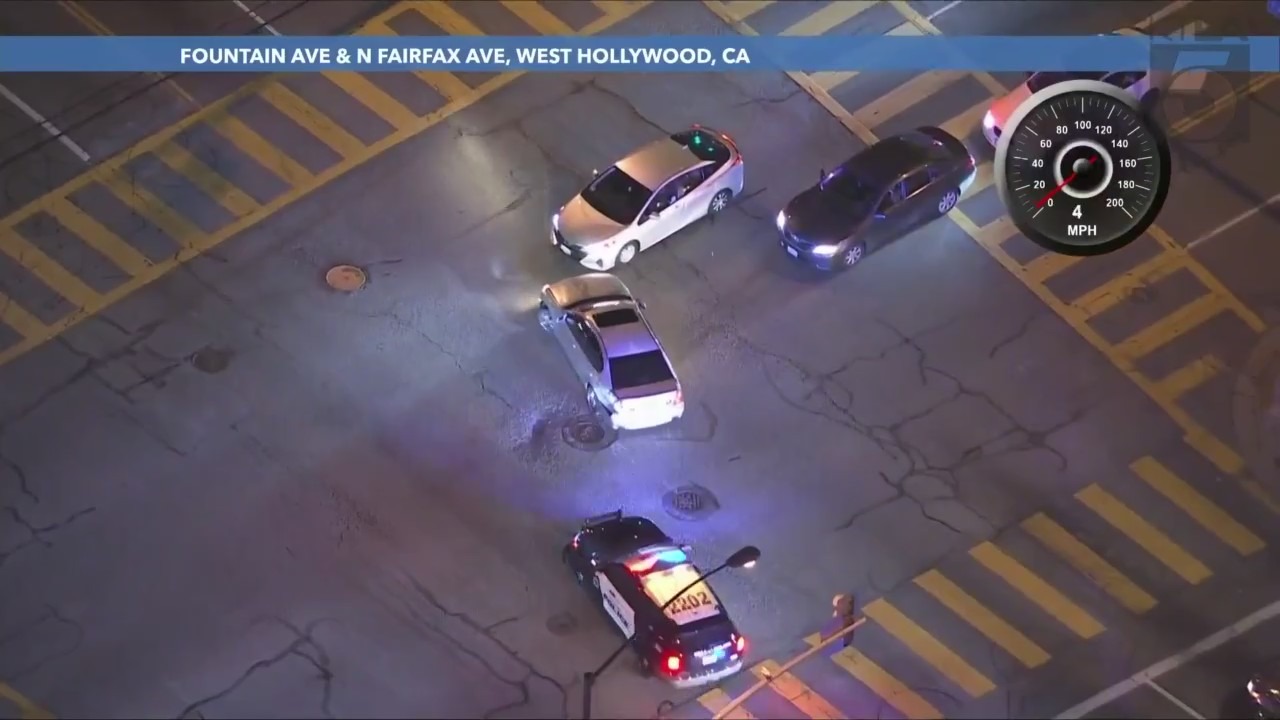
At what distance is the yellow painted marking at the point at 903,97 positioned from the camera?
34625 mm

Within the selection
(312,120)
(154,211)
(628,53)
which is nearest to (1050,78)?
(628,53)

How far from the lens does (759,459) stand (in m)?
29.6

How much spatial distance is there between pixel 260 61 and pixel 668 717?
16.6m

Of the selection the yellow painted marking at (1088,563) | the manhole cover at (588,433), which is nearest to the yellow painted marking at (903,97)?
the manhole cover at (588,433)

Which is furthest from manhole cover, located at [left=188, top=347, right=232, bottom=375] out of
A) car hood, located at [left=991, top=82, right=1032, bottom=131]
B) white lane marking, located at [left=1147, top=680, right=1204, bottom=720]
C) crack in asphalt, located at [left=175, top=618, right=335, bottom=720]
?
white lane marking, located at [left=1147, top=680, right=1204, bottom=720]

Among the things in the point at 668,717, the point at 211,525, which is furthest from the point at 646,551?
the point at 211,525

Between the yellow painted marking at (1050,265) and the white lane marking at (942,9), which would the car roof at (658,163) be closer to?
the yellow painted marking at (1050,265)

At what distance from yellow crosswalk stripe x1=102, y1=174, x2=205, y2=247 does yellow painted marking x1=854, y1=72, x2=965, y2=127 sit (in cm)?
1346

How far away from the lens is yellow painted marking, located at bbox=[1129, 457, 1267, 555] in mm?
28719

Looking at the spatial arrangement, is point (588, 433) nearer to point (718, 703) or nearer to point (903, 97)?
point (718, 703)

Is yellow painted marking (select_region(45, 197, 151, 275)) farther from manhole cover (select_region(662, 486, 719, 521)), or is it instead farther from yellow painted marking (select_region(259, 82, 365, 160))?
manhole cover (select_region(662, 486, 719, 521))

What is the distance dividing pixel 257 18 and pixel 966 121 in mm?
14901

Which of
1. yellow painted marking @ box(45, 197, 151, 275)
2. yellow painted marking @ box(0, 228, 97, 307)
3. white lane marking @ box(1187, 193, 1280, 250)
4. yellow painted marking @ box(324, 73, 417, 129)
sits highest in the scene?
white lane marking @ box(1187, 193, 1280, 250)

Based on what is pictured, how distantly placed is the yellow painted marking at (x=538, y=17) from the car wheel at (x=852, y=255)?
322 inches
